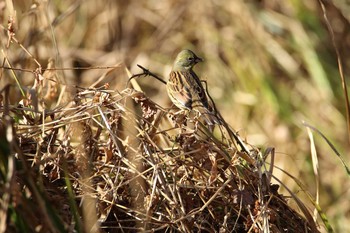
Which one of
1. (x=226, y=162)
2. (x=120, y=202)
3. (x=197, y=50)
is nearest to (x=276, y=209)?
(x=226, y=162)

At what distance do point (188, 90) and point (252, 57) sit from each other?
155 inches

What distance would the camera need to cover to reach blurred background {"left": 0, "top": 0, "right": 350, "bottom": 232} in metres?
6.97

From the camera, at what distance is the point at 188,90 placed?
11.3 feet

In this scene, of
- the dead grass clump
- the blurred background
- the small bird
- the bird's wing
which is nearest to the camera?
the dead grass clump

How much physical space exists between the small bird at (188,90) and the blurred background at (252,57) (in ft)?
9.48

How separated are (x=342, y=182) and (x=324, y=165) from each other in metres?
0.21

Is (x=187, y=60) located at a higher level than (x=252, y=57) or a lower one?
higher

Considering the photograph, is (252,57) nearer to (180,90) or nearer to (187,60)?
(187,60)

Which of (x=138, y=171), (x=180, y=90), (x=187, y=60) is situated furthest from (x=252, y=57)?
(x=138, y=171)

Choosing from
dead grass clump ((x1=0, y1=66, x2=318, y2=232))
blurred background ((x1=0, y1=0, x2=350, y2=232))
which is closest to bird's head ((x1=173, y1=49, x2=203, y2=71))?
dead grass clump ((x1=0, y1=66, x2=318, y2=232))

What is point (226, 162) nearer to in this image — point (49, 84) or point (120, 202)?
point (120, 202)

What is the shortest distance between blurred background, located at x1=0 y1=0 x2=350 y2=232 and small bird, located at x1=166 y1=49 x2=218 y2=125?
2.89 m


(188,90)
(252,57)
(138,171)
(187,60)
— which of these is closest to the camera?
(138,171)

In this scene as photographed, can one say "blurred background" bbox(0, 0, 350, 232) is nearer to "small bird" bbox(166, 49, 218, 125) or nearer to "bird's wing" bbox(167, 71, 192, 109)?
"small bird" bbox(166, 49, 218, 125)
